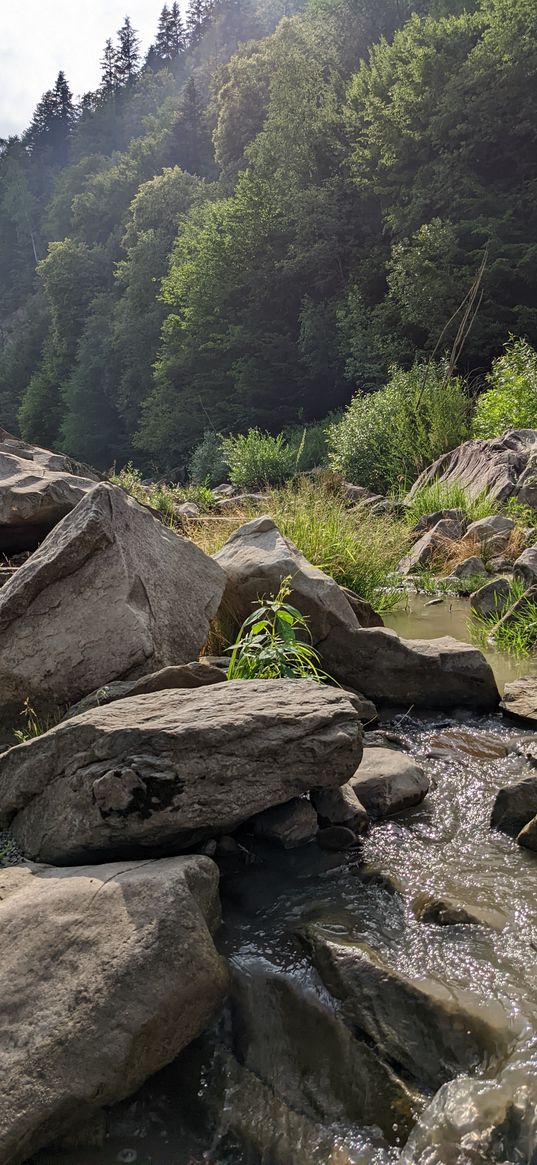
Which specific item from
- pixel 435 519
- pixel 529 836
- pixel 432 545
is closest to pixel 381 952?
pixel 529 836

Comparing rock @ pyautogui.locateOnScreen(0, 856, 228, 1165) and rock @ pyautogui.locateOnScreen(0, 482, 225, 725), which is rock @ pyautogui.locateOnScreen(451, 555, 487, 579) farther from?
rock @ pyautogui.locateOnScreen(0, 856, 228, 1165)

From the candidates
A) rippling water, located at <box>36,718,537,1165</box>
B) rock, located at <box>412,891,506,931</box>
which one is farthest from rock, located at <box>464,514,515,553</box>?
rock, located at <box>412,891,506,931</box>

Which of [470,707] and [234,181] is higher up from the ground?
[234,181]

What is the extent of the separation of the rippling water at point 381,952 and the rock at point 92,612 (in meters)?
1.28

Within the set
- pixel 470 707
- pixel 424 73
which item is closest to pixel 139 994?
pixel 470 707

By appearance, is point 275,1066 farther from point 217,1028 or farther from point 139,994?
point 139,994

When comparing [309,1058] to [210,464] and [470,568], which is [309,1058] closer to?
[470,568]

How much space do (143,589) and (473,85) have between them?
23534mm

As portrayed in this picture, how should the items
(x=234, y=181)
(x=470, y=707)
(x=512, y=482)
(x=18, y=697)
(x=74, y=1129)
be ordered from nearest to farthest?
(x=74, y=1129) → (x=18, y=697) → (x=470, y=707) → (x=512, y=482) → (x=234, y=181)

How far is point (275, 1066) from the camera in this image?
2256 mm

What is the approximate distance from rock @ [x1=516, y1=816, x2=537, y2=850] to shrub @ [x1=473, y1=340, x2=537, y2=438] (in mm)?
9733

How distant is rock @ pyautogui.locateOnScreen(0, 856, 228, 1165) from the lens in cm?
205

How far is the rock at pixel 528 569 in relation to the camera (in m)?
6.43

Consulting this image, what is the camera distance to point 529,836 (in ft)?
10.2
